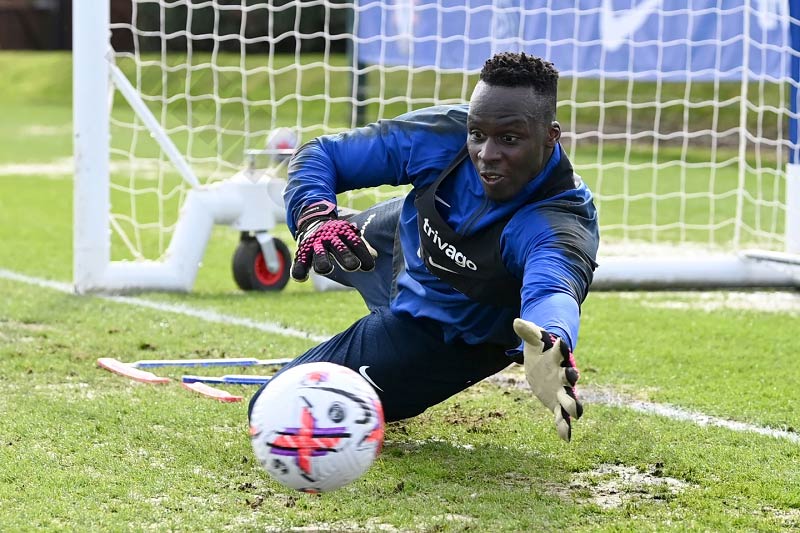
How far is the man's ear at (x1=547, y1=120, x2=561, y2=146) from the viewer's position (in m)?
4.28

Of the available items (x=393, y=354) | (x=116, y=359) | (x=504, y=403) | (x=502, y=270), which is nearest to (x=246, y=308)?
(x=116, y=359)

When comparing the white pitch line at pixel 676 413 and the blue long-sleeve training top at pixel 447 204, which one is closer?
the blue long-sleeve training top at pixel 447 204

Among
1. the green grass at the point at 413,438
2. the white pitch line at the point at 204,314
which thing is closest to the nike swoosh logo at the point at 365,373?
the green grass at the point at 413,438

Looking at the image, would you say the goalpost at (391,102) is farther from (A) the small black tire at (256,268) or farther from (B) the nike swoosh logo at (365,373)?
(B) the nike swoosh logo at (365,373)

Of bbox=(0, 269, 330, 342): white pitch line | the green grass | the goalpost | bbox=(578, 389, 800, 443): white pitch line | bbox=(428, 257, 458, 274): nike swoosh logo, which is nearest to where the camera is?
the green grass

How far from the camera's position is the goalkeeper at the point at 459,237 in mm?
4070

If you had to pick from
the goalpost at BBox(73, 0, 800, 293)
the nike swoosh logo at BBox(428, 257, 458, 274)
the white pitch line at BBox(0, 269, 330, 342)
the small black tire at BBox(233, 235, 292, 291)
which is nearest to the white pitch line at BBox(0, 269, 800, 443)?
the white pitch line at BBox(0, 269, 330, 342)

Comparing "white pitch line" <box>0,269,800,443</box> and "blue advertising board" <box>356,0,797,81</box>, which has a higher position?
"blue advertising board" <box>356,0,797,81</box>

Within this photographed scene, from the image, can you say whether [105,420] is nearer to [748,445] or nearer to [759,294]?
[748,445]

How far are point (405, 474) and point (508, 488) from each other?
39 cm

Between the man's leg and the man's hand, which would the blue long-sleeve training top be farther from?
the man's hand

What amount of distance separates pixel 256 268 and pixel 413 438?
366cm

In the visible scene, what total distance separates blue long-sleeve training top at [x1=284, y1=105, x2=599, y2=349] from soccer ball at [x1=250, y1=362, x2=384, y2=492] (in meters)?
0.74

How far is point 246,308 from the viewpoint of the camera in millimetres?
7820
